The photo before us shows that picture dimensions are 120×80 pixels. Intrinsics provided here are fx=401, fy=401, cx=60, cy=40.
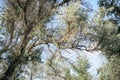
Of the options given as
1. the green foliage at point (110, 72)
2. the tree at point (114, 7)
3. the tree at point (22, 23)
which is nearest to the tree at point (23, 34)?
the tree at point (22, 23)

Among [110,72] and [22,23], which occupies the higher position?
[22,23]

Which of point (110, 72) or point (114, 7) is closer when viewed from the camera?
point (114, 7)

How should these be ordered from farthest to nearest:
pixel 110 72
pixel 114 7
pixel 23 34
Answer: pixel 110 72 < pixel 114 7 < pixel 23 34

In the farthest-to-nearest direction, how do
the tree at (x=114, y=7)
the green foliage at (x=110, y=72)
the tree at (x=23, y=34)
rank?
the green foliage at (x=110, y=72) < the tree at (x=114, y=7) < the tree at (x=23, y=34)

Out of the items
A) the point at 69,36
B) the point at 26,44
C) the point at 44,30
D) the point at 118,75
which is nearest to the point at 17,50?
the point at 26,44

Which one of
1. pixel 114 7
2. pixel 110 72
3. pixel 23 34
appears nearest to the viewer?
pixel 23 34

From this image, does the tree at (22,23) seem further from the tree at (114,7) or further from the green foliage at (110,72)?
the green foliage at (110,72)

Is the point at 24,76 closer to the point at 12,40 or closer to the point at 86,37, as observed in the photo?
the point at 12,40

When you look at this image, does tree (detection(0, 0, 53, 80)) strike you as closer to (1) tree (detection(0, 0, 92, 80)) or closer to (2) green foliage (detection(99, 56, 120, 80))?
(1) tree (detection(0, 0, 92, 80))

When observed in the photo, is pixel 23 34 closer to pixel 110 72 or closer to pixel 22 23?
pixel 22 23

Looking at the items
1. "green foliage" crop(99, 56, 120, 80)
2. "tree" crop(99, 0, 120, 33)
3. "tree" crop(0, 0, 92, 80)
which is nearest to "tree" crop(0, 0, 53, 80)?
"tree" crop(0, 0, 92, 80)

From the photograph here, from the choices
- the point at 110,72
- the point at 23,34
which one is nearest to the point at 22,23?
the point at 23,34

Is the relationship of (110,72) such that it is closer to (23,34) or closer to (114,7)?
(114,7)

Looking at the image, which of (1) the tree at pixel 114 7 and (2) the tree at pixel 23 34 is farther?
(1) the tree at pixel 114 7
